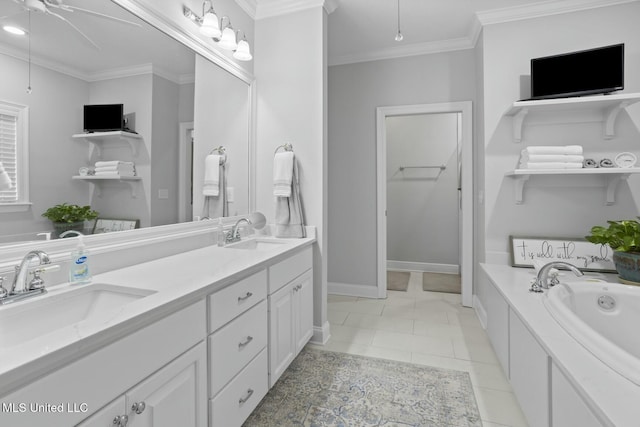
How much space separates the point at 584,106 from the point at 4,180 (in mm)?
3340

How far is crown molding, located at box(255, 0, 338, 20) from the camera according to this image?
2.39 metres

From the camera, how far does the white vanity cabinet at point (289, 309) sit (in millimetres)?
1712

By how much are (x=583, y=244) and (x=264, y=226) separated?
2410 millimetres

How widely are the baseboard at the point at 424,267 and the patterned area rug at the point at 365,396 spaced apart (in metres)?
2.70

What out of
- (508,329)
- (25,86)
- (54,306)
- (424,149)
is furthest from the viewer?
(424,149)

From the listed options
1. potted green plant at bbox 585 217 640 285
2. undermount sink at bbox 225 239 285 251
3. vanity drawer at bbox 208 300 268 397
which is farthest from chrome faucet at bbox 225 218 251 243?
potted green plant at bbox 585 217 640 285

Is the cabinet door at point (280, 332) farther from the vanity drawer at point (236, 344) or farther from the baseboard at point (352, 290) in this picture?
the baseboard at point (352, 290)

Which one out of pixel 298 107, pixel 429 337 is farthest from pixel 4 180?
pixel 429 337

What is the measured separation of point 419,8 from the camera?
264 centimetres

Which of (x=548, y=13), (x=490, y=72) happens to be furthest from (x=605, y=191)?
(x=548, y=13)

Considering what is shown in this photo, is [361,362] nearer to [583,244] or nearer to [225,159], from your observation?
[225,159]

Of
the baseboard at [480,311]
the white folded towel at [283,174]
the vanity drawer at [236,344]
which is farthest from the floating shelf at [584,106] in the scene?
the vanity drawer at [236,344]

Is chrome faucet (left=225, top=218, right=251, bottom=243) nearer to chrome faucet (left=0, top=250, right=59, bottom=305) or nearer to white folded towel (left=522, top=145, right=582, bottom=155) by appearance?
chrome faucet (left=0, top=250, right=59, bottom=305)

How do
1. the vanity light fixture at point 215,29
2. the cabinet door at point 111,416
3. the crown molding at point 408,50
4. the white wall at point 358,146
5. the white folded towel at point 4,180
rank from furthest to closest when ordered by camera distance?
the white wall at point 358,146 → the crown molding at point 408,50 → the vanity light fixture at point 215,29 → the white folded towel at point 4,180 → the cabinet door at point 111,416
